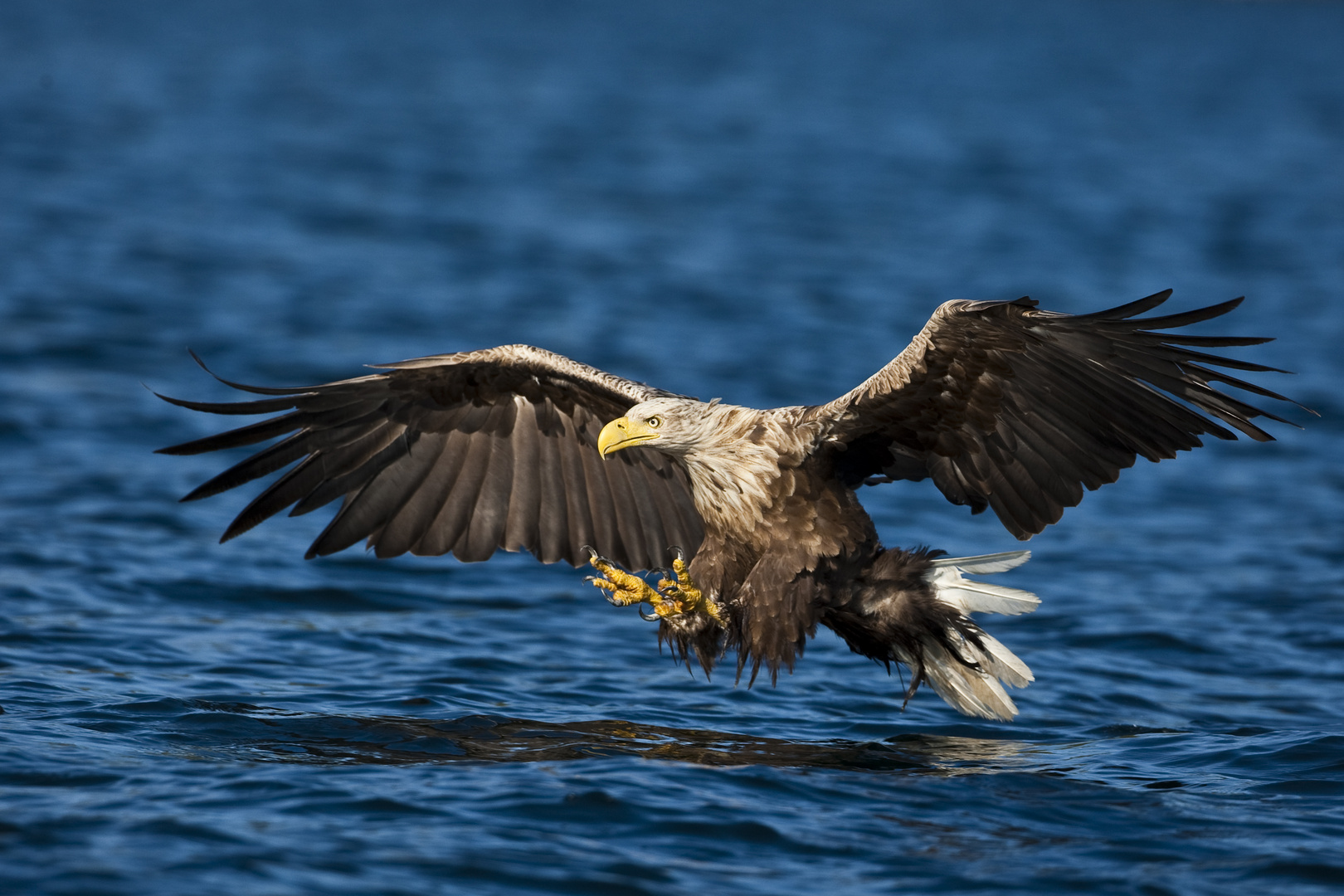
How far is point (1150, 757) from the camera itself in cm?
586

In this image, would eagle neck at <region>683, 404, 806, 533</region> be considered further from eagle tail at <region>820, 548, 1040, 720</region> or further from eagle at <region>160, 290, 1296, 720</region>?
eagle tail at <region>820, 548, 1040, 720</region>

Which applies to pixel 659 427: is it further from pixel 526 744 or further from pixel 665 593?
pixel 526 744

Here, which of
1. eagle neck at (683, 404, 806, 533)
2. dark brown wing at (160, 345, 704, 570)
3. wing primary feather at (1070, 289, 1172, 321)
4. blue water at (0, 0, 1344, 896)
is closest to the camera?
blue water at (0, 0, 1344, 896)

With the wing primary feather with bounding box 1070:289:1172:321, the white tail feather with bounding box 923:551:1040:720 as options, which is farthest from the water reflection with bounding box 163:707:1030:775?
the wing primary feather with bounding box 1070:289:1172:321

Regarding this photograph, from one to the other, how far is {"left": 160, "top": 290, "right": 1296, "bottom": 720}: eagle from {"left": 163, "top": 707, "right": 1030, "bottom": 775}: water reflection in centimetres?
27

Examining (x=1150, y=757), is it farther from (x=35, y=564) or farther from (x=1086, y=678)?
(x=35, y=564)

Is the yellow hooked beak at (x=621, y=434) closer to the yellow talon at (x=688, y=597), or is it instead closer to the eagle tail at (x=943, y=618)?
the yellow talon at (x=688, y=597)

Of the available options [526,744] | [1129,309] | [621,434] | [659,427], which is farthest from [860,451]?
[526,744]

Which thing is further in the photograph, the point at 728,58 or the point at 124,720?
the point at 728,58

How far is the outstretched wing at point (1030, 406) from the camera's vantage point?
5.46 meters

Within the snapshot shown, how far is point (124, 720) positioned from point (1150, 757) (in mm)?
3799

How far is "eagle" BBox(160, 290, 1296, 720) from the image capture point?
5598 millimetres

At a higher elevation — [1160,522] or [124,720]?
[1160,522]

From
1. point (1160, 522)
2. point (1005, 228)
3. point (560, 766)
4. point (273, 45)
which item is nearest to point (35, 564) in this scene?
point (560, 766)
